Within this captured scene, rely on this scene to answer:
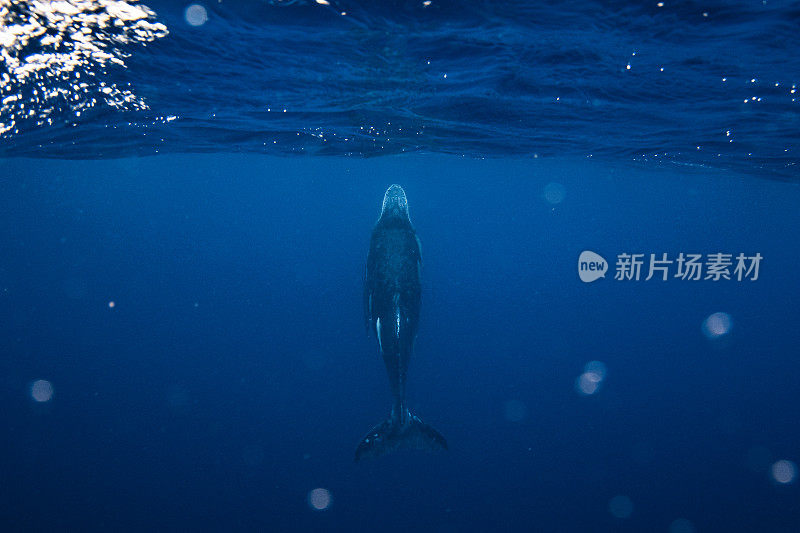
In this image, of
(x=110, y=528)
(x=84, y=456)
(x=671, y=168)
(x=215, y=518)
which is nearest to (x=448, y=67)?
(x=215, y=518)

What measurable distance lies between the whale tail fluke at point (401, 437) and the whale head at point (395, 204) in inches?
181

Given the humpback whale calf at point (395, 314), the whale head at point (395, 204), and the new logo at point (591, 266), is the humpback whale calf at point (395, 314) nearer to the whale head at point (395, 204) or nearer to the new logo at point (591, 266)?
the whale head at point (395, 204)

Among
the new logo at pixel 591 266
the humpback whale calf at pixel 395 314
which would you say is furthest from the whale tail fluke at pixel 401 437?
the new logo at pixel 591 266

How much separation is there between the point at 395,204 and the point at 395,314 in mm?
3738

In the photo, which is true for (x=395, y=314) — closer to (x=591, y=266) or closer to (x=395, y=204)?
(x=395, y=204)

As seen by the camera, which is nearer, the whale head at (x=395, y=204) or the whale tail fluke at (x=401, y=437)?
the whale tail fluke at (x=401, y=437)

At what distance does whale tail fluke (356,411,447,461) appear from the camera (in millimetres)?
9734

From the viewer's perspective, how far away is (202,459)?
56.6 feet

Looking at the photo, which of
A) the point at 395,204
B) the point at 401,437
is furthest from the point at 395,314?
the point at 395,204

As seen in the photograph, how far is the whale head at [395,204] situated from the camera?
10.9 m

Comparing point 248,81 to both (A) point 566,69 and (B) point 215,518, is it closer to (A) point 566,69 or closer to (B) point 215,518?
(A) point 566,69

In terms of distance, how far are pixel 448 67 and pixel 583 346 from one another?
36.3m

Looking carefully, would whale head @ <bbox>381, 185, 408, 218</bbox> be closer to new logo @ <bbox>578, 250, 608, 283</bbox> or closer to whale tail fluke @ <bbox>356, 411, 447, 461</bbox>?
whale tail fluke @ <bbox>356, 411, 447, 461</bbox>

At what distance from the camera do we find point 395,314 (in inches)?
336
